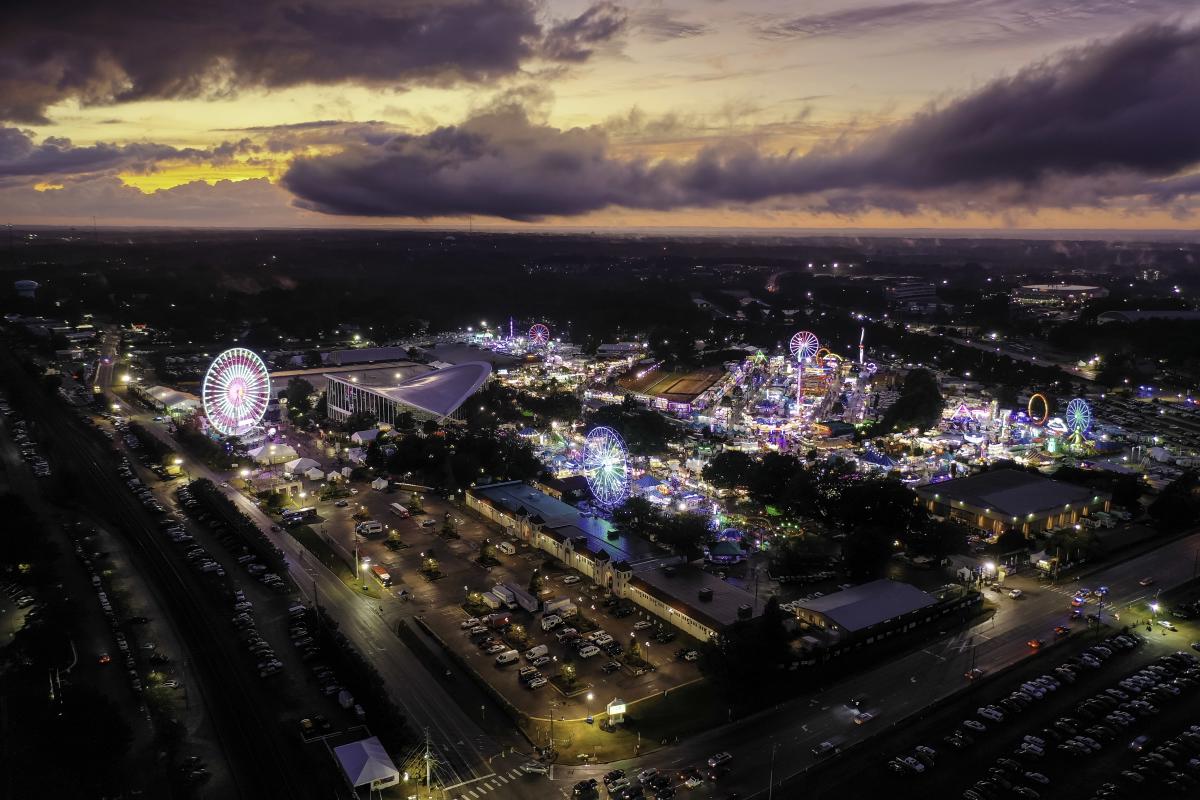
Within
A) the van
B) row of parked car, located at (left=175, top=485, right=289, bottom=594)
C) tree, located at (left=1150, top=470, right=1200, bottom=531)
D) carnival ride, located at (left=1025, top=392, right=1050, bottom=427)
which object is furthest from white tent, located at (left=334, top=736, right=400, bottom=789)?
carnival ride, located at (left=1025, top=392, right=1050, bottom=427)

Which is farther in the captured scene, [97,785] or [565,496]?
[565,496]

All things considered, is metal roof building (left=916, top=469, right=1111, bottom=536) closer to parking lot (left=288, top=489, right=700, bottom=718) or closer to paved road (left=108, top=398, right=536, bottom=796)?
parking lot (left=288, top=489, right=700, bottom=718)

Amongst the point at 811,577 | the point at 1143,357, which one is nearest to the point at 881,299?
the point at 1143,357

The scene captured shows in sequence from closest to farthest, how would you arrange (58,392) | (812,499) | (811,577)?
(811,577)
(812,499)
(58,392)

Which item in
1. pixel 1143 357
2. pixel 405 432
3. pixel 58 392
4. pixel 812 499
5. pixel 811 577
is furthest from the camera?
pixel 1143 357

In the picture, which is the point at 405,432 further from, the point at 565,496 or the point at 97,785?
the point at 97,785
